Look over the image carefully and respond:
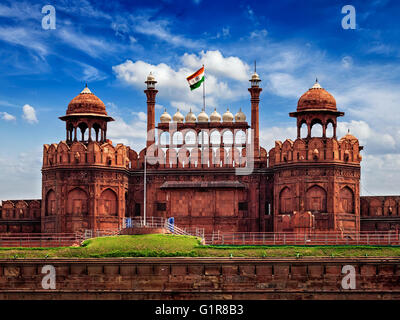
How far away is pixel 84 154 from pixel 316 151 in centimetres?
2067

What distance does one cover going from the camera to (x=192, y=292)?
179 ft

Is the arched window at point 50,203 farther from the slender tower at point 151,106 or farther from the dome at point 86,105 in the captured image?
the slender tower at point 151,106

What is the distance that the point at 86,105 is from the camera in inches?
2901

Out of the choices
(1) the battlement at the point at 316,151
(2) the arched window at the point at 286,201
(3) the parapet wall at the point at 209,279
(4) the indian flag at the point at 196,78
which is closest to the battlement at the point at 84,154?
(4) the indian flag at the point at 196,78

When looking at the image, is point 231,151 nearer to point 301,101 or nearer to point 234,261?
→ point 301,101

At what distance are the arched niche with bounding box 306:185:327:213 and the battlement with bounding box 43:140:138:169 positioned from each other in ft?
56.1

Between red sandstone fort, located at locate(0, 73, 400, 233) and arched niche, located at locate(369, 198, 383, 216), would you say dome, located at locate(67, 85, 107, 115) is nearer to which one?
red sandstone fort, located at locate(0, 73, 400, 233)

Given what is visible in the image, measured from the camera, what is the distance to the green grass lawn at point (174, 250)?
2244 inches

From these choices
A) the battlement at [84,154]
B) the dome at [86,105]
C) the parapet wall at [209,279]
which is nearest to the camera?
the parapet wall at [209,279]

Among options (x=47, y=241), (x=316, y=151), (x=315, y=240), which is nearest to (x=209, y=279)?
(x=315, y=240)

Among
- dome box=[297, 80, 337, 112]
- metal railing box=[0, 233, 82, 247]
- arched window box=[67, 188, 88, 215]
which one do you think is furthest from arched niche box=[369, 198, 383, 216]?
metal railing box=[0, 233, 82, 247]

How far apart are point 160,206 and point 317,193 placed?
14897mm

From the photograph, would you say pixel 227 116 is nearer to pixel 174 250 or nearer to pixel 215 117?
pixel 215 117

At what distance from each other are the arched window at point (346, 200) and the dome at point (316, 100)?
7.76 m
